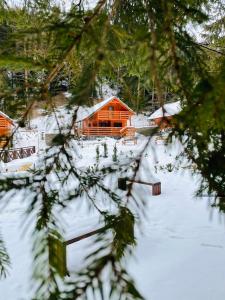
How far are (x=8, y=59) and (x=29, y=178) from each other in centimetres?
43

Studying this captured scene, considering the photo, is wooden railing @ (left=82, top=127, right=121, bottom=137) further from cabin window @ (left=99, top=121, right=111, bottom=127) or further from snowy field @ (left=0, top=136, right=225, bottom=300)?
snowy field @ (left=0, top=136, right=225, bottom=300)

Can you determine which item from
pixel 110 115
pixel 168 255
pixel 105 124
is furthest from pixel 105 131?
pixel 168 255

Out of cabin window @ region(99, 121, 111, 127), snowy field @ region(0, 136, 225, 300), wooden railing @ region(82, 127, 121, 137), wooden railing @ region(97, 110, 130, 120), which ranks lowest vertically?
snowy field @ region(0, 136, 225, 300)

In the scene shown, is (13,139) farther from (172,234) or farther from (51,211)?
(172,234)

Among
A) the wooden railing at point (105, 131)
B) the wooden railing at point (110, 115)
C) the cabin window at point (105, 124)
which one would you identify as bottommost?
the wooden railing at point (105, 131)

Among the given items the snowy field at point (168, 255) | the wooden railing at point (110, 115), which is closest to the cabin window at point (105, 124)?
the wooden railing at point (110, 115)

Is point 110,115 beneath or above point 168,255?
above

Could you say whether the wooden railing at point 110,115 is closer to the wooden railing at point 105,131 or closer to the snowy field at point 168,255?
the wooden railing at point 105,131

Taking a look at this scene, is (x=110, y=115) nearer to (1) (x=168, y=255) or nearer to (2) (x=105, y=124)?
(2) (x=105, y=124)

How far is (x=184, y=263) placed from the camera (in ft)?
14.0

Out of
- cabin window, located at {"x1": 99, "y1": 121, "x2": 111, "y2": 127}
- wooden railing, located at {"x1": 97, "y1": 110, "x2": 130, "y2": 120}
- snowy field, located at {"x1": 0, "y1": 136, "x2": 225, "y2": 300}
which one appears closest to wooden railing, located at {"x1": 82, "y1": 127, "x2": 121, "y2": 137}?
wooden railing, located at {"x1": 97, "y1": 110, "x2": 130, "y2": 120}

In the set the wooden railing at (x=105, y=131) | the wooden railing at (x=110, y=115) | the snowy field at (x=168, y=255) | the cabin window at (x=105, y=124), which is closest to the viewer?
the snowy field at (x=168, y=255)

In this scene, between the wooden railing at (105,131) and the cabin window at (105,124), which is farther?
the cabin window at (105,124)

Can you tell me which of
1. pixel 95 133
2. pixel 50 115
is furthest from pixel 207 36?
pixel 95 133
